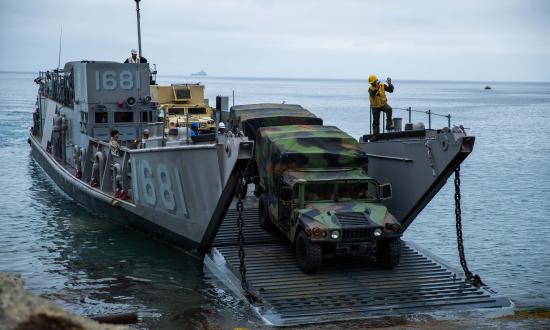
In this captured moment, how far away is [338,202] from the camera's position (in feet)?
44.2

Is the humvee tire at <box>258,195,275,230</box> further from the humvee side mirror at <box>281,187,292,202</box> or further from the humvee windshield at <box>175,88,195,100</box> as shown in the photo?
the humvee windshield at <box>175,88,195,100</box>

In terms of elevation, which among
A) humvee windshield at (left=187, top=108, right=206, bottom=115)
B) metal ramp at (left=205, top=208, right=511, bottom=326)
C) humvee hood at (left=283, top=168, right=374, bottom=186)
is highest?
humvee windshield at (left=187, top=108, right=206, bottom=115)

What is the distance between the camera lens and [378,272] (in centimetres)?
1323

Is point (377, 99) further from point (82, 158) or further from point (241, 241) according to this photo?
point (82, 158)

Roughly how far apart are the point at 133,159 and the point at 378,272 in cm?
678

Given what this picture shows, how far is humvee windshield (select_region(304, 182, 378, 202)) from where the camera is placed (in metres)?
13.4

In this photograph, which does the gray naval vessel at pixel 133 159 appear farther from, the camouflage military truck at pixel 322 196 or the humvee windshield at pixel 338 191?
the humvee windshield at pixel 338 191

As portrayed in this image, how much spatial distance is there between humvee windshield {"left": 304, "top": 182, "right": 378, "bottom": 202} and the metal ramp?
1.25 metres

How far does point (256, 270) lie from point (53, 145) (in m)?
15.8

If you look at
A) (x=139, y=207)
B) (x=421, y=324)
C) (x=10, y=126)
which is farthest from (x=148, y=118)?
(x=10, y=126)

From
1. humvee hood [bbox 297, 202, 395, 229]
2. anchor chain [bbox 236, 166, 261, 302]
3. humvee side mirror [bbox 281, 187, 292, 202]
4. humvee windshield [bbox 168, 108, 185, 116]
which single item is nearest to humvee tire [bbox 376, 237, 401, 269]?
humvee hood [bbox 297, 202, 395, 229]

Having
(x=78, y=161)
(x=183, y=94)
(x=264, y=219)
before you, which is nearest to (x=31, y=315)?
(x=264, y=219)

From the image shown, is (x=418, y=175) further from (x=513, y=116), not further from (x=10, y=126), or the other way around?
(x=513, y=116)

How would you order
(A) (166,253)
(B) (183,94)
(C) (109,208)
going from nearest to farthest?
1. (A) (166,253)
2. (C) (109,208)
3. (B) (183,94)
